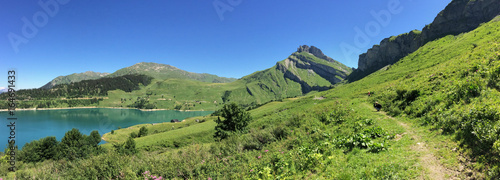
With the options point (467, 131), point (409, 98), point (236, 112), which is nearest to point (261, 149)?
point (467, 131)

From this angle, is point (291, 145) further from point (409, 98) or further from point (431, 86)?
point (431, 86)

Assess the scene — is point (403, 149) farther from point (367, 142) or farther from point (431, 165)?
point (431, 165)

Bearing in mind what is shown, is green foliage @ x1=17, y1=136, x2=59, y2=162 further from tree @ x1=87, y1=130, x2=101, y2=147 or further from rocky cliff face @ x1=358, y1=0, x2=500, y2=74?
rocky cliff face @ x1=358, y1=0, x2=500, y2=74

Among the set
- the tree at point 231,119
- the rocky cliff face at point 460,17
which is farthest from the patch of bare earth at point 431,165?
the rocky cliff face at point 460,17

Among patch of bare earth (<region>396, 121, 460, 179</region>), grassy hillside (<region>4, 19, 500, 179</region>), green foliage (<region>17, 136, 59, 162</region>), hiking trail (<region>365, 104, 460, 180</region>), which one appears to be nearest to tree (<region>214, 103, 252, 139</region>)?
grassy hillside (<region>4, 19, 500, 179</region>)

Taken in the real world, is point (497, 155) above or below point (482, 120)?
below

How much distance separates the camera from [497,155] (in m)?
→ 5.80

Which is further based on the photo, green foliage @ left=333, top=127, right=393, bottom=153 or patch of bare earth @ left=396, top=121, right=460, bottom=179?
green foliage @ left=333, top=127, right=393, bottom=153

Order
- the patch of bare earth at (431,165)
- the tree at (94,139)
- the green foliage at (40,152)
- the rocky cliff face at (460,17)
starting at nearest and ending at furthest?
the patch of bare earth at (431,165) → the green foliage at (40,152) → the tree at (94,139) → the rocky cliff face at (460,17)

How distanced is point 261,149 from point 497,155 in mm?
10610

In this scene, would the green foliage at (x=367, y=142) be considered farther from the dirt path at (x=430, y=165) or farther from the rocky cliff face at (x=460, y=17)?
the rocky cliff face at (x=460, y=17)

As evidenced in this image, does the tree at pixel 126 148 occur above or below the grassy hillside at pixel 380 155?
below

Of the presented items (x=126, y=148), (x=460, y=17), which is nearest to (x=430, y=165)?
(x=126, y=148)

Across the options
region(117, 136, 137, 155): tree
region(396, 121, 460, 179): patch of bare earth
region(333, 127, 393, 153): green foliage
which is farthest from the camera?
region(117, 136, 137, 155): tree
